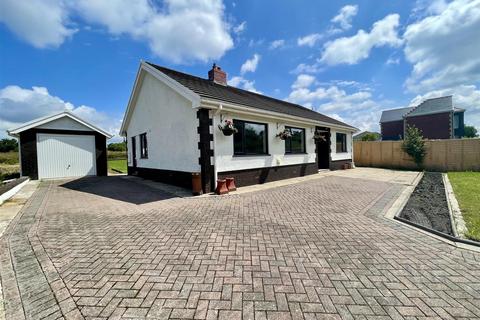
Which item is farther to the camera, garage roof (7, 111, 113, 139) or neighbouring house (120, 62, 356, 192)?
garage roof (7, 111, 113, 139)

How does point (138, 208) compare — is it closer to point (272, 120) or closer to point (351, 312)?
point (351, 312)

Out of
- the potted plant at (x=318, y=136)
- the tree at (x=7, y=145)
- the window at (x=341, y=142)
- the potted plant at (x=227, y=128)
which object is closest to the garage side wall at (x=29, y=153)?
the potted plant at (x=227, y=128)

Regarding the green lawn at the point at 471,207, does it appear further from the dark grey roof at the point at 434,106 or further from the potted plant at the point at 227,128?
the dark grey roof at the point at 434,106

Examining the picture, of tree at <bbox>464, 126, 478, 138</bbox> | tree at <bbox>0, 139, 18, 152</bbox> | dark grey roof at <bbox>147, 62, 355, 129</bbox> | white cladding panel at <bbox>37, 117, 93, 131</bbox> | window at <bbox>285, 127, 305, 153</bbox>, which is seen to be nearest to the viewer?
dark grey roof at <bbox>147, 62, 355, 129</bbox>

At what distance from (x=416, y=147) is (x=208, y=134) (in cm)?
1501

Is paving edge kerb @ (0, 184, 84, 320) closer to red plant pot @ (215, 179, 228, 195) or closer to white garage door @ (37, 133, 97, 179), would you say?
red plant pot @ (215, 179, 228, 195)

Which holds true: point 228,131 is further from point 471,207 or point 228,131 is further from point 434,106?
point 434,106

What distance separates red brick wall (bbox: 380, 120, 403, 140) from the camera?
35375 millimetres

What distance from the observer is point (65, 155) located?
42.6 ft

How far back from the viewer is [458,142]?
543 inches

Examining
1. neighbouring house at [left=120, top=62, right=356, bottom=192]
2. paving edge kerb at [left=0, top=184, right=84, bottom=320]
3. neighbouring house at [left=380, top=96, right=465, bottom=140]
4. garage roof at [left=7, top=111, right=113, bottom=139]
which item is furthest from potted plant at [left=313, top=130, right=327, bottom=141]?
neighbouring house at [left=380, top=96, right=465, bottom=140]

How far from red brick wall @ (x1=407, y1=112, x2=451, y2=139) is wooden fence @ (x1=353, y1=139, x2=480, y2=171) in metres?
19.9

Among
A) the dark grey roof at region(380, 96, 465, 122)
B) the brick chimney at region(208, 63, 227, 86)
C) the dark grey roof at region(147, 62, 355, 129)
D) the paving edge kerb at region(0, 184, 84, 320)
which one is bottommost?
the paving edge kerb at region(0, 184, 84, 320)

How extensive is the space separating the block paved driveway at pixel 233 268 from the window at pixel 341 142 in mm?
11367
